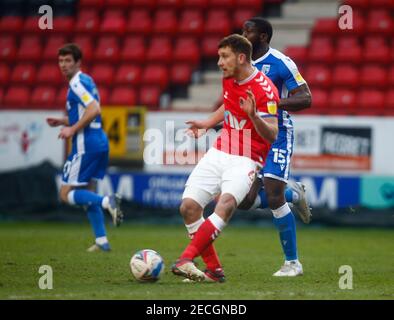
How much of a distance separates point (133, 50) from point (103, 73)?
835mm

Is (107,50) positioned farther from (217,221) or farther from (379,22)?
(217,221)

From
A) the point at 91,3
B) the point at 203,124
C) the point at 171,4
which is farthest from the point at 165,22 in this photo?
the point at 203,124

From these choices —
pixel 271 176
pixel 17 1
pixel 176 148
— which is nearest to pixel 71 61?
pixel 271 176

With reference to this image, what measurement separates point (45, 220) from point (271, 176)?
7.74m

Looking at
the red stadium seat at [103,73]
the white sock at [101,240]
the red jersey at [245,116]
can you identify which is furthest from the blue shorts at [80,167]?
the red stadium seat at [103,73]

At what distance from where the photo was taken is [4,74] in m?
18.4

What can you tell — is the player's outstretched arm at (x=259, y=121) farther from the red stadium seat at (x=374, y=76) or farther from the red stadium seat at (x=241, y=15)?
the red stadium seat at (x=241, y=15)

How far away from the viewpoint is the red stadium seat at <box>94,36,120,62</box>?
18328 millimetres

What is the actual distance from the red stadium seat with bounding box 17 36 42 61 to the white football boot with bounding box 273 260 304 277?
11.4 m

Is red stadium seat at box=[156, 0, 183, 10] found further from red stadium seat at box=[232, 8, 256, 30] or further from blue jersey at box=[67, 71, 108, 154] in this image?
blue jersey at box=[67, 71, 108, 154]

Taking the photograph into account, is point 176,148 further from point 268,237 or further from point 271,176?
point 271,176

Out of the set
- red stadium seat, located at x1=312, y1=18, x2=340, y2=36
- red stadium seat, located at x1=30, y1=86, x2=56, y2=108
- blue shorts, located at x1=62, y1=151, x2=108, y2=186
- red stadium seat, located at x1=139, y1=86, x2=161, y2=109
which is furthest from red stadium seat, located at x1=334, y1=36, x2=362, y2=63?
blue shorts, located at x1=62, y1=151, x2=108, y2=186

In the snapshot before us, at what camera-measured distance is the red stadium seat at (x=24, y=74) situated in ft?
59.9

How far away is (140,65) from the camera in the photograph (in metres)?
18.2
